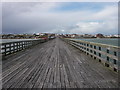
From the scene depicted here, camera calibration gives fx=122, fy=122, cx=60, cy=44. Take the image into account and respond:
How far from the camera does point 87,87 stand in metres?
3.55

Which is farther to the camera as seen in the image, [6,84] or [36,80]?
[36,80]

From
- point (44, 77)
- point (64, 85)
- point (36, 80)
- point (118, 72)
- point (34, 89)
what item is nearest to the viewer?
point (34, 89)

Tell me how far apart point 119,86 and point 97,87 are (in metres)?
0.67

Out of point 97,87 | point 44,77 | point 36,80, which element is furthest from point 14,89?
point 97,87

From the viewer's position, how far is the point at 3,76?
4.55 metres

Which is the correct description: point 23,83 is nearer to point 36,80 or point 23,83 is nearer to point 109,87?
point 36,80

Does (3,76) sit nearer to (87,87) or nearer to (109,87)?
(87,87)

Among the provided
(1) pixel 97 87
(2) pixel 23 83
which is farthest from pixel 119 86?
(2) pixel 23 83

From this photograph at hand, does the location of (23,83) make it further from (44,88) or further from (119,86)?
(119,86)

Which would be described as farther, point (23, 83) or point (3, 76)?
point (3, 76)

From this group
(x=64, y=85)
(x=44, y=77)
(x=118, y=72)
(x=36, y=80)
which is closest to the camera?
(x=64, y=85)

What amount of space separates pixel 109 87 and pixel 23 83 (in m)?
2.60

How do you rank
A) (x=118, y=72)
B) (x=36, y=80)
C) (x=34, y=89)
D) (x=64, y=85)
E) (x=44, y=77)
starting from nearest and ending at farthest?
1. (x=34, y=89)
2. (x=64, y=85)
3. (x=36, y=80)
4. (x=44, y=77)
5. (x=118, y=72)

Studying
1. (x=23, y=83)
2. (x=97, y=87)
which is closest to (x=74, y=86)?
(x=97, y=87)
